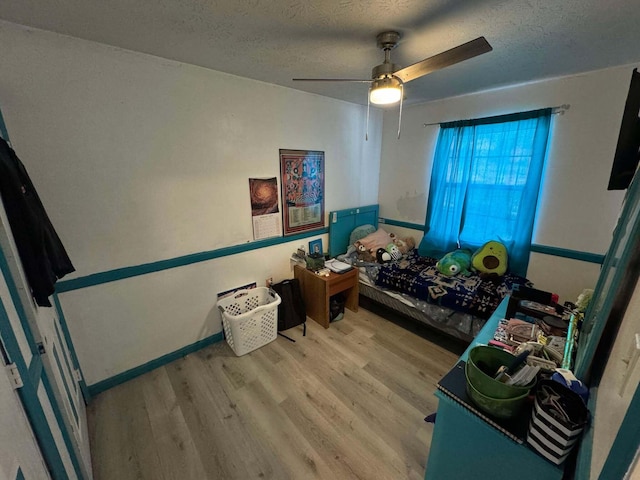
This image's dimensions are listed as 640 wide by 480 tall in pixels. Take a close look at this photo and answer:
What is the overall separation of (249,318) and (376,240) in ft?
5.87

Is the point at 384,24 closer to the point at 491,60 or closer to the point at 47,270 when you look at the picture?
the point at 491,60

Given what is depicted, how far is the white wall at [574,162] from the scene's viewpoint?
2.05 meters

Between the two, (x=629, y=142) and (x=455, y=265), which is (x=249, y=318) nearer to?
(x=455, y=265)

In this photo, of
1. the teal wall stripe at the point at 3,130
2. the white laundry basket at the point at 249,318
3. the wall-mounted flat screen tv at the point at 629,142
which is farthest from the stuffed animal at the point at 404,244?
the teal wall stripe at the point at 3,130

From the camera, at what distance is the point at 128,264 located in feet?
6.18

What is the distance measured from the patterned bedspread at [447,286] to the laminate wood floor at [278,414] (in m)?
0.48

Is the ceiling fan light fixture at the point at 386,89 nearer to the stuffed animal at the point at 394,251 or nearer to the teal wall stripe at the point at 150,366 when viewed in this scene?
the stuffed animal at the point at 394,251

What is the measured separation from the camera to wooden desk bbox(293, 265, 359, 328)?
2568 mm

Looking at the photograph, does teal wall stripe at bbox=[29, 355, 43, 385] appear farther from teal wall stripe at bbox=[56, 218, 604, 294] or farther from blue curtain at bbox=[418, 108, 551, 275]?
blue curtain at bbox=[418, 108, 551, 275]

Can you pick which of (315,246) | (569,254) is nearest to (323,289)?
(315,246)

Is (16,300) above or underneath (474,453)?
above

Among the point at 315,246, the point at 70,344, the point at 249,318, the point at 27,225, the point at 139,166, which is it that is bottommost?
the point at 249,318

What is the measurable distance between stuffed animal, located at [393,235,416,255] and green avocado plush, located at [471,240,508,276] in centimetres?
81

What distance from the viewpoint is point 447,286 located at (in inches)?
93.2
